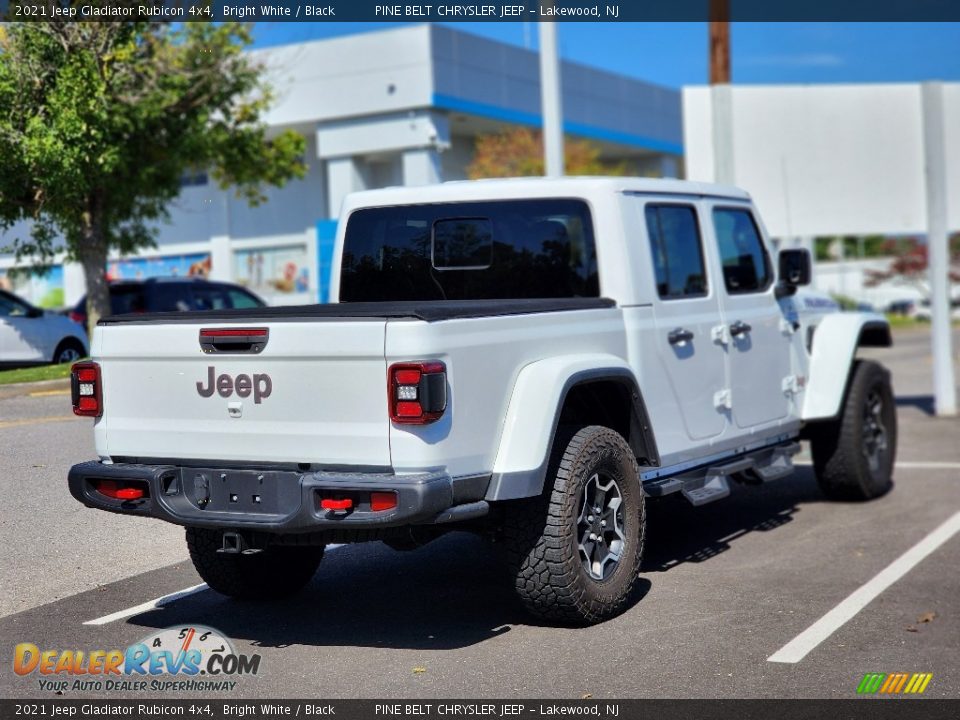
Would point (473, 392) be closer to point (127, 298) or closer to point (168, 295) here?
point (127, 298)

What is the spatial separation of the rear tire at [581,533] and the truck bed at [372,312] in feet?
2.12

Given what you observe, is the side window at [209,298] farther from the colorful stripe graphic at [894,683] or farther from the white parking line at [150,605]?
the colorful stripe graphic at [894,683]

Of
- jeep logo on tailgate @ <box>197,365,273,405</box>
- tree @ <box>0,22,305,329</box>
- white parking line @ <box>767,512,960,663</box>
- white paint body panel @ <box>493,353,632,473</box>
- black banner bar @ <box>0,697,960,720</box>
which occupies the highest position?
tree @ <box>0,22,305,329</box>

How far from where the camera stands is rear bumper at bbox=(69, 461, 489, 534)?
515cm

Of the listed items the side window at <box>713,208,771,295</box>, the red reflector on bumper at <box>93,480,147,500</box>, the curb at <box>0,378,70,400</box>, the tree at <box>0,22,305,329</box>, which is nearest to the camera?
the red reflector on bumper at <box>93,480,147,500</box>

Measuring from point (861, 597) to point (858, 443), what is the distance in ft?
9.08

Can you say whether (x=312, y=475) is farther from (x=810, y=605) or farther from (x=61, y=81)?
(x=61, y=81)

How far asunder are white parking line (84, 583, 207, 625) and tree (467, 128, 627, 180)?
24299mm

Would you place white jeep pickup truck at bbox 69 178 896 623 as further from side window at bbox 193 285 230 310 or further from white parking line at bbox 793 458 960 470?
side window at bbox 193 285 230 310

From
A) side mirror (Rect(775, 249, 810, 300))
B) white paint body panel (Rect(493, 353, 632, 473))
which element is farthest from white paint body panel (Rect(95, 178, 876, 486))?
side mirror (Rect(775, 249, 810, 300))

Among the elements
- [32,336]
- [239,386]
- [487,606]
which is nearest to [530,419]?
[239,386]

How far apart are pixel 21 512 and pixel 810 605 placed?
14.2 feet

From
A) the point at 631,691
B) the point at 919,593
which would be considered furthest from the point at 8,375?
the point at 919,593

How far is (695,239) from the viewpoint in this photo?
7.66m
